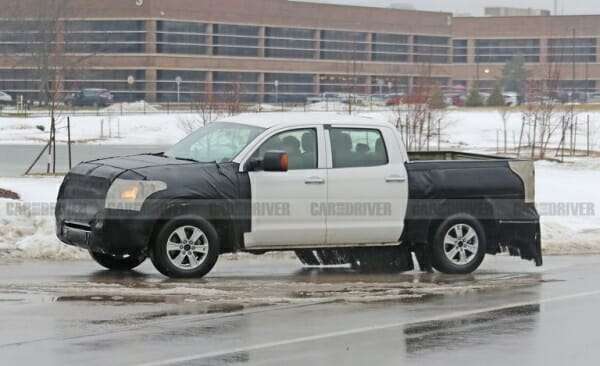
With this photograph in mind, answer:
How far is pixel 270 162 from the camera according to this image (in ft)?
41.9

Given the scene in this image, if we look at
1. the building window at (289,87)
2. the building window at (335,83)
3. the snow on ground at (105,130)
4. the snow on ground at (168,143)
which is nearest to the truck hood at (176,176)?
the snow on ground at (168,143)

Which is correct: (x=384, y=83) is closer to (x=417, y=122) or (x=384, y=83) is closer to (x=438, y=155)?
(x=417, y=122)

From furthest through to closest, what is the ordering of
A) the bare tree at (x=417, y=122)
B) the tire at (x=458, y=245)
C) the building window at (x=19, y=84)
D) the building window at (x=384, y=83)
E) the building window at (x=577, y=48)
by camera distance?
the building window at (x=577, y=48)
the building window at (x=384, y=83)
the building window at (x=19, y=84)
the bare tree at (x=417, y=122)
the tire at (x=458, y=245)

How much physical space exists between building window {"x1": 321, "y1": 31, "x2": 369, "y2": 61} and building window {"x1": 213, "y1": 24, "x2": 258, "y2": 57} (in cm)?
751

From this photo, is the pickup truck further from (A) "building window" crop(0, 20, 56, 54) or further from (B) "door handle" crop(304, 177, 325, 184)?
(A) "building window" crop(0, 20, 56, 54)

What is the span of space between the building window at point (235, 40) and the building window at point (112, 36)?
7.13m

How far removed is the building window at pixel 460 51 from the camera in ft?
415

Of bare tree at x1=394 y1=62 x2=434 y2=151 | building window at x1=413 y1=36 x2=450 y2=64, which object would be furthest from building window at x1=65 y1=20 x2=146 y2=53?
bare tree at x1=394 y1=62 x2=434 y2=151

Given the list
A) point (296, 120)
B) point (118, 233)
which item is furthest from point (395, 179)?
point (118, 233)

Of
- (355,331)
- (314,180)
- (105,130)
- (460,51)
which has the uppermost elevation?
(460,51)

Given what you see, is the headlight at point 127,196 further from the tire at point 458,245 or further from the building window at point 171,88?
the building window at point 171,88

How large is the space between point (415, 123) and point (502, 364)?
3208cm

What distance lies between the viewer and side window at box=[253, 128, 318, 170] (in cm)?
1323

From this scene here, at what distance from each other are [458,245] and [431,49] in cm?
10757
